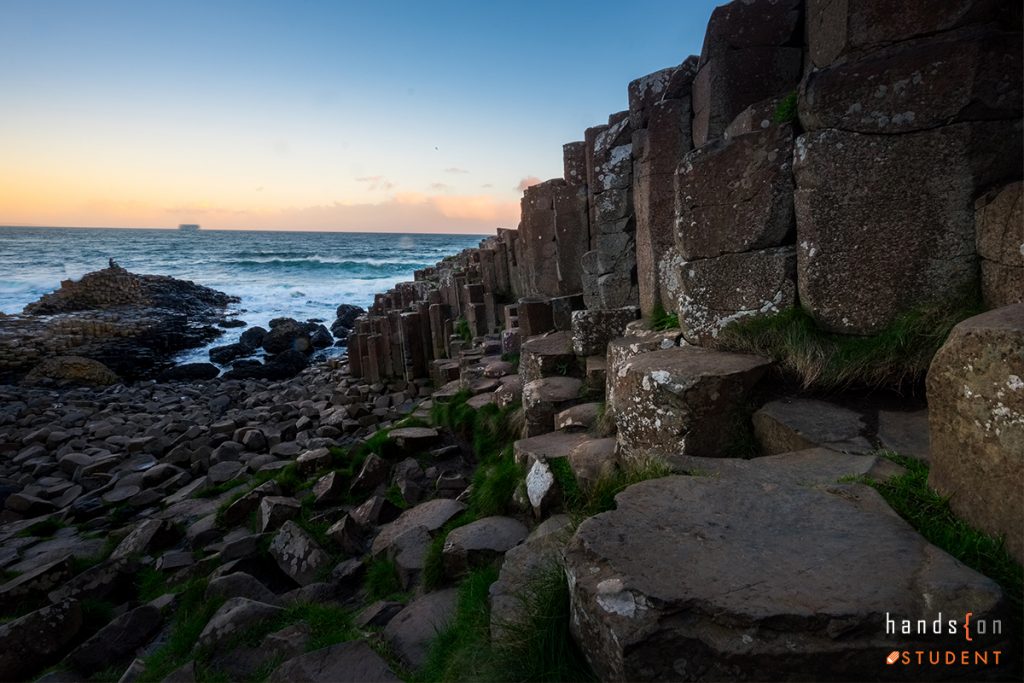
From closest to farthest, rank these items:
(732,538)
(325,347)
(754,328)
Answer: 1. (732,538)
2. (754,328)
3. (325,347)

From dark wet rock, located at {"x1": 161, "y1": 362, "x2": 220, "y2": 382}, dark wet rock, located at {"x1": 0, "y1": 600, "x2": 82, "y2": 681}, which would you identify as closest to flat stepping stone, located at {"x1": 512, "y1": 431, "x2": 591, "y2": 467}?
dark wet rock, located at {"x1": 0, "y1": 600, "x2": 82, "y2": 681}

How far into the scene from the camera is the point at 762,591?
1802 millimetres

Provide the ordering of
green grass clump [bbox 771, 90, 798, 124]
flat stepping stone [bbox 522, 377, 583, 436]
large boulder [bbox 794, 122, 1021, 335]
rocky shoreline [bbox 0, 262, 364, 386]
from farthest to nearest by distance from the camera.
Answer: rocky shoreline [bbox 0, 262, 364, 386] < flat stepping stone [bbox 522, 377, 583, 436] < green grass clump [bbox 771, 90, 798, 124] < large boulder [bbox 794, 122, 1021, 335]

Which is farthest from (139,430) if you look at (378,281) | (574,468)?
(378,281)

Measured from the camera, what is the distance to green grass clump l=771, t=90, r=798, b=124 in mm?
3594

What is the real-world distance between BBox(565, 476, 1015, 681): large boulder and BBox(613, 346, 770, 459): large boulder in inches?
40.8

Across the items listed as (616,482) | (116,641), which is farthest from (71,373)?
(616,482)

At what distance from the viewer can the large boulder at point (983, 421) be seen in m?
1.88

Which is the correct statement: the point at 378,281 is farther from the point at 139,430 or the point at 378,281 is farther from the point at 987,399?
the point at 987,399

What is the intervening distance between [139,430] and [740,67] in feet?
40.2

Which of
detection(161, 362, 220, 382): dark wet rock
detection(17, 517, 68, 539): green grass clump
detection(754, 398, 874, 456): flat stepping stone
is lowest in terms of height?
detection(161, 362, 220, 382): dark wet rock

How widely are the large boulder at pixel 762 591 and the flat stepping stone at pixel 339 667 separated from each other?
4.89 feet

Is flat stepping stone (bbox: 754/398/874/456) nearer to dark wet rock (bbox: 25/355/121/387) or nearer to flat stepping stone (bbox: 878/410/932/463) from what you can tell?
flat stepping stone (bbox: 878/410/932/463)

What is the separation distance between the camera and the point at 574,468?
391 centimetres
